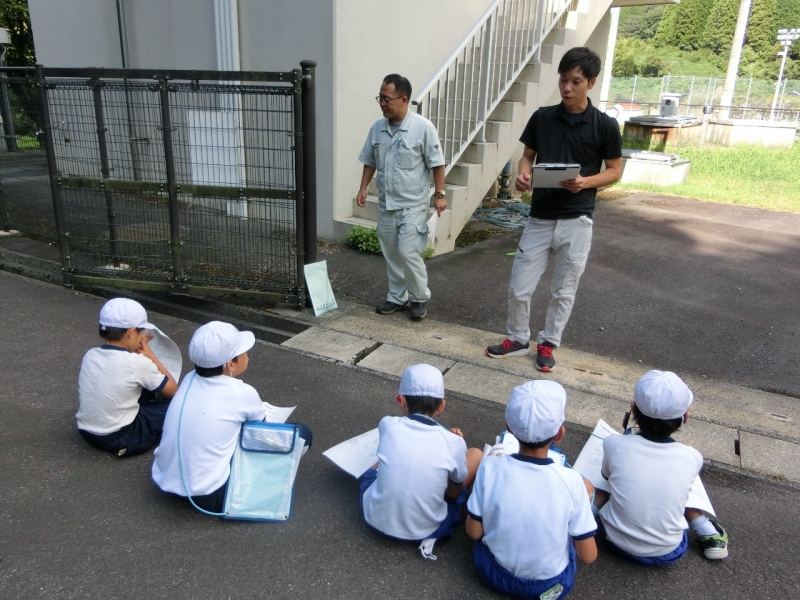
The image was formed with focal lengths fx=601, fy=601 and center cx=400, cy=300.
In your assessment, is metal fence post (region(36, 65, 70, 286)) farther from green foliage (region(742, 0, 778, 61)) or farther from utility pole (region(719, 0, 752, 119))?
green foliage (region(742, 0, 778, 61))

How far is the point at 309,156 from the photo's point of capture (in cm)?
467

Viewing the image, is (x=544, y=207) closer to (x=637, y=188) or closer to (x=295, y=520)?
(x=295, y=520)

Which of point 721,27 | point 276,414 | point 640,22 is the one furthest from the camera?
point 640,22

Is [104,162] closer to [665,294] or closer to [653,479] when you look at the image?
[653,479]

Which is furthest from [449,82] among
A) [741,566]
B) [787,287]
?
[741,566]

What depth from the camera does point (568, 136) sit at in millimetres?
3943

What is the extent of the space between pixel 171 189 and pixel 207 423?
2.97 metres

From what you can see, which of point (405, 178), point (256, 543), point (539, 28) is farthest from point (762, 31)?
point (256, 543)

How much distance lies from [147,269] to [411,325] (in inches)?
104

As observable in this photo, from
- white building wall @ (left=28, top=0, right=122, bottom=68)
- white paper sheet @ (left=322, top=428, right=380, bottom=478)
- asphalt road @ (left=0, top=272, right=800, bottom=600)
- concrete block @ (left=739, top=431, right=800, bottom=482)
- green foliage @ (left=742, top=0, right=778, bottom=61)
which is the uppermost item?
green foliage @ (left=742, top=0, right=778, bottom=61)

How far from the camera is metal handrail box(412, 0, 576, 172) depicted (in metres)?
7.09

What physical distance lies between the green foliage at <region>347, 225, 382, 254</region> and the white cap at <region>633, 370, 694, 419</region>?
14.7 feet

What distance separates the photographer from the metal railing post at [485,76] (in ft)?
23.2

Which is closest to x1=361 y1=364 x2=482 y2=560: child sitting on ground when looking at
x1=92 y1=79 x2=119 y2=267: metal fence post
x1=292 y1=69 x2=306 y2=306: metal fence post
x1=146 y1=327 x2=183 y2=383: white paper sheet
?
x1=146 y1=327 x2=183 y2=383: white paper sheet
